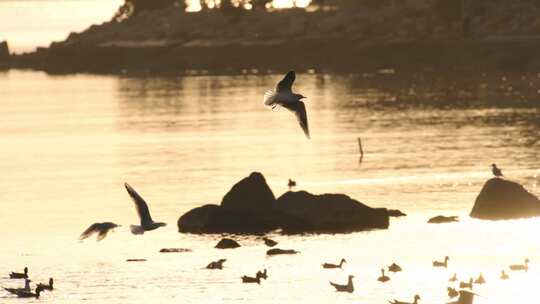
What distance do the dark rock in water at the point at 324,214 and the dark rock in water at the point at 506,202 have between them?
261 inches

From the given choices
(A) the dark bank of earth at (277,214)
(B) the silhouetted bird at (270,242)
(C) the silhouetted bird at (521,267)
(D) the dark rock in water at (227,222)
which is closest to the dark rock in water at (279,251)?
(B) the silhouetted bird at (270,242)

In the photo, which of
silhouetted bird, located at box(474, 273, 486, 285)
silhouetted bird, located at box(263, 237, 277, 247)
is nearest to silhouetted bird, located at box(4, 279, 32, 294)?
silhouetted bird, located at box(263, 237, 277, 247)

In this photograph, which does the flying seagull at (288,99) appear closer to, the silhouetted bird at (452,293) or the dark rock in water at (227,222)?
the silhouetted bird at (452,293)

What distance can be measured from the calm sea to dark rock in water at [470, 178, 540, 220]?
847 millimetres

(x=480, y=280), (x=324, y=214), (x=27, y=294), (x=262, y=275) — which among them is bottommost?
(x=27, y=294)

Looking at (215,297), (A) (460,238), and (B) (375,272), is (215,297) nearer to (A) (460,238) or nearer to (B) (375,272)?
(B) (375,272)

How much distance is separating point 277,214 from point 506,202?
1280 centimetres

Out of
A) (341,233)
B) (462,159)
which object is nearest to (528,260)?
(341,233)

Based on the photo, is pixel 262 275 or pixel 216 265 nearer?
pixel 262 275

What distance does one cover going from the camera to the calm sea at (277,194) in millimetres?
72625

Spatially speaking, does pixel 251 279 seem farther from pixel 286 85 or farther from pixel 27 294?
pixel 286 85

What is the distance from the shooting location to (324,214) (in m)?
88.1

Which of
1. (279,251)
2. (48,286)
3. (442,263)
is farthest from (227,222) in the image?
(48,286)

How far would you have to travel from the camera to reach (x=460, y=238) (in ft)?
280
